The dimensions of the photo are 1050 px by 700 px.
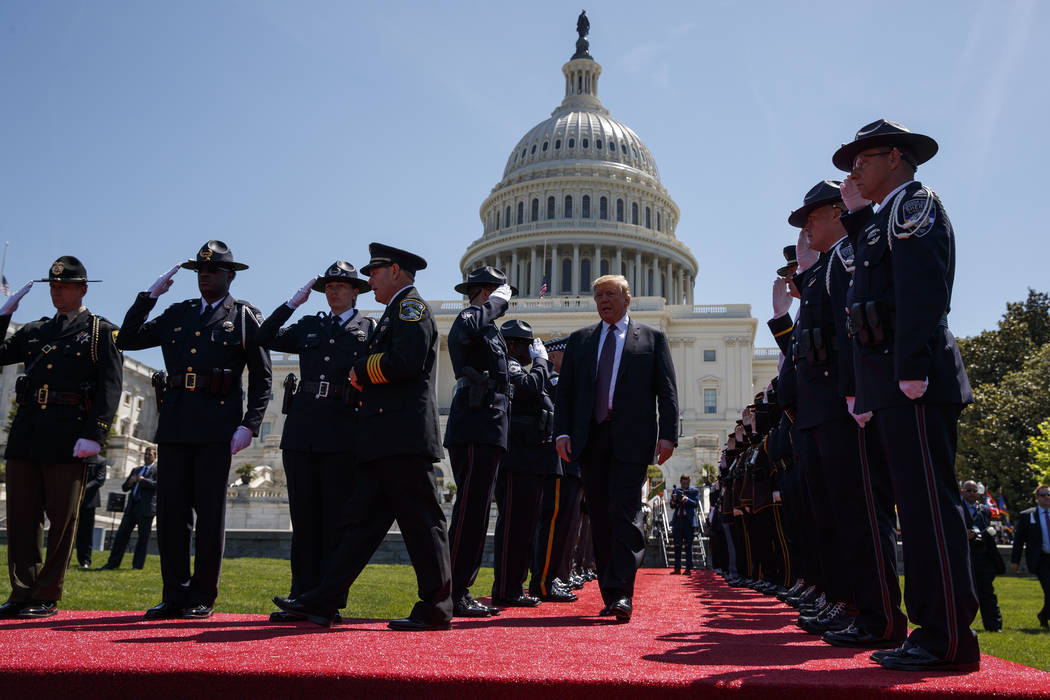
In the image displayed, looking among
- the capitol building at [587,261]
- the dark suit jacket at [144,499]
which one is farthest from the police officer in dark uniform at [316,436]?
the capitol building at [587,261]

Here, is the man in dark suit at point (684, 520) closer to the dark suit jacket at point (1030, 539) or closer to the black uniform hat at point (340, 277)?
the dark suit jacket at point (1030, 539)

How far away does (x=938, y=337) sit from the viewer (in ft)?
15.0

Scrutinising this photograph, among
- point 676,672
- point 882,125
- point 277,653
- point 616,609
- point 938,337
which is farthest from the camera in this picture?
point 616,609

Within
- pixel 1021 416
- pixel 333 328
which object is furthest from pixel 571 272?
pixel 333 328

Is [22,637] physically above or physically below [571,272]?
below

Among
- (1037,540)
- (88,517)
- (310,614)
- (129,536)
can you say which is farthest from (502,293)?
(88,517)

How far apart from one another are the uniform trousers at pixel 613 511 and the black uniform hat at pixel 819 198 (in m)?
2.09

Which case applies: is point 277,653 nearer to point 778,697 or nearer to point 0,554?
point 778,697

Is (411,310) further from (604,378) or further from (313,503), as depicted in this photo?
(313,503)

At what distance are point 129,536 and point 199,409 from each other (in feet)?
36.8

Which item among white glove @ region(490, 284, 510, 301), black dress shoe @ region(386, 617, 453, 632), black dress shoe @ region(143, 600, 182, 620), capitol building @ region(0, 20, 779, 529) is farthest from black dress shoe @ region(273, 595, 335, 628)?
capitol building @ region(0, 20, 779, 529)

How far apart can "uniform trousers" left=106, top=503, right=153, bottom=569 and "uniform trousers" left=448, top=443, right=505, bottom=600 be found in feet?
35.6

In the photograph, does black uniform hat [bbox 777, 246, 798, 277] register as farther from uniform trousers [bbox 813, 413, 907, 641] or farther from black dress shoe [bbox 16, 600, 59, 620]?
black dress shoe [bbox 16, 600, 59, 620]

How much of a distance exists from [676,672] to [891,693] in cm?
81
